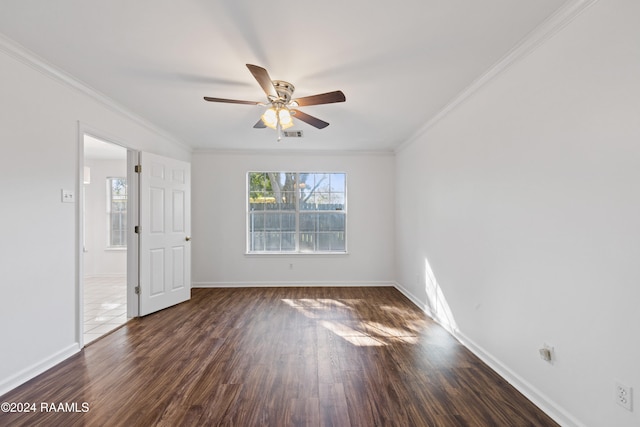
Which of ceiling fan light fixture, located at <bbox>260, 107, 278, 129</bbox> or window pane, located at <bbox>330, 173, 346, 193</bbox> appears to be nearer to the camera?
ceiling fan light fixture, located at <bbox>260, 107, 278, 129</bbox>

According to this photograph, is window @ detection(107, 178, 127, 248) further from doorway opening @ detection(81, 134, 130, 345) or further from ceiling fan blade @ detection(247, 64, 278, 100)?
ceiling fan blade @ detection(247, 64, 278, 100)

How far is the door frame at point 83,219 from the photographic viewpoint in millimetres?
2533

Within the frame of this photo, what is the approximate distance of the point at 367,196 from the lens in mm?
5008

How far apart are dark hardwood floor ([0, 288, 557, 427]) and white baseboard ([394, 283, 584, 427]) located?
5cm

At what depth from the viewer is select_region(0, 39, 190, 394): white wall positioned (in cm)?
196

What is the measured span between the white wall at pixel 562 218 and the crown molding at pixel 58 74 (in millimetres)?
3608

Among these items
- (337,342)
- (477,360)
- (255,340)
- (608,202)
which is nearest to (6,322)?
(255,340)

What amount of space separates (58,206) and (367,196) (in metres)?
4.12

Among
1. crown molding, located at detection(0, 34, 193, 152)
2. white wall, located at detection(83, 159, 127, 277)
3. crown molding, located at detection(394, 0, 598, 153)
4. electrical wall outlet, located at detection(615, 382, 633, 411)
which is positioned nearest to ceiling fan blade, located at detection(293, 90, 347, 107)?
crown molding, located at detection(394, 0, 598, 153)

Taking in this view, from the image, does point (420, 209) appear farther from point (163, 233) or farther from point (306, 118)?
point (163, 233)

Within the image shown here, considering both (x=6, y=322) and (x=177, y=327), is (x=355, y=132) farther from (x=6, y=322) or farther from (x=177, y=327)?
(x=6, y=322)

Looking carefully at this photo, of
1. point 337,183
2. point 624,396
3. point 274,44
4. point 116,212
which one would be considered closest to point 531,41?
point 274,44

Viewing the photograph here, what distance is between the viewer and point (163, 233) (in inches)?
149

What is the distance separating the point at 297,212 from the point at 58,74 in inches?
139
